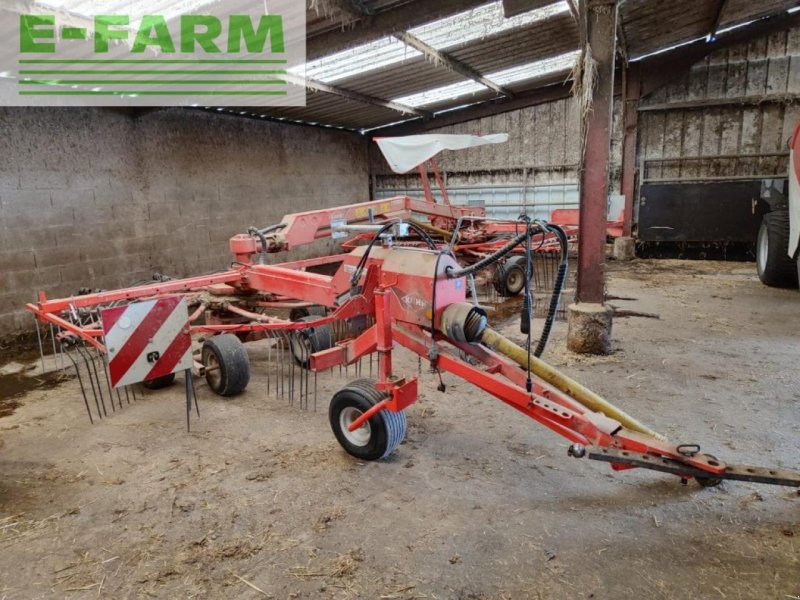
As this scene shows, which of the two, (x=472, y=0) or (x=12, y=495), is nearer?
(x=12, y=495)

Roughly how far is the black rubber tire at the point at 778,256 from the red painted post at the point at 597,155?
4.24 m

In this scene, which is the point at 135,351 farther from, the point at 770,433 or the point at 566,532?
the point at 770,433

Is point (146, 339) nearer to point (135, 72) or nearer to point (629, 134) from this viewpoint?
point (135, 72)

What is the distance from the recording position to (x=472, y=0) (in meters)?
5.00

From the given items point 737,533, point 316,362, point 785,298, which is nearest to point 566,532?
point 737,533

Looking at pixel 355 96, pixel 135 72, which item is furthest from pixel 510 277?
pixel 135 72

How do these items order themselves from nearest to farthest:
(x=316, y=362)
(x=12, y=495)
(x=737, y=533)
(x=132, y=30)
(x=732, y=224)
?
(x=737, y=533) → (x=12, y=495) → (x=316, y=362) → (x=132, y=30) → (x=732, y=224)

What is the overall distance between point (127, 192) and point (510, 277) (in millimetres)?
5639

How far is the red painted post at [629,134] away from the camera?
10188mm

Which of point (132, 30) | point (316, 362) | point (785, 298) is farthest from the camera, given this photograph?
point (785, 298)

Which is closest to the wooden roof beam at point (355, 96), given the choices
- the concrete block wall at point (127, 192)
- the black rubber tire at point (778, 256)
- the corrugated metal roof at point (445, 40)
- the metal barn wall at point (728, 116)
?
the corrugated metal roof at point (445, 40)

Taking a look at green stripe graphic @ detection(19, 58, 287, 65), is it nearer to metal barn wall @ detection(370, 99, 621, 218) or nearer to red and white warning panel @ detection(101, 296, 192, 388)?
red and white warning panel @ detection(101, 296, 192, 388)

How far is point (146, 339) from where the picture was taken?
3.07 meters

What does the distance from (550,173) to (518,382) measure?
32.0 ft
